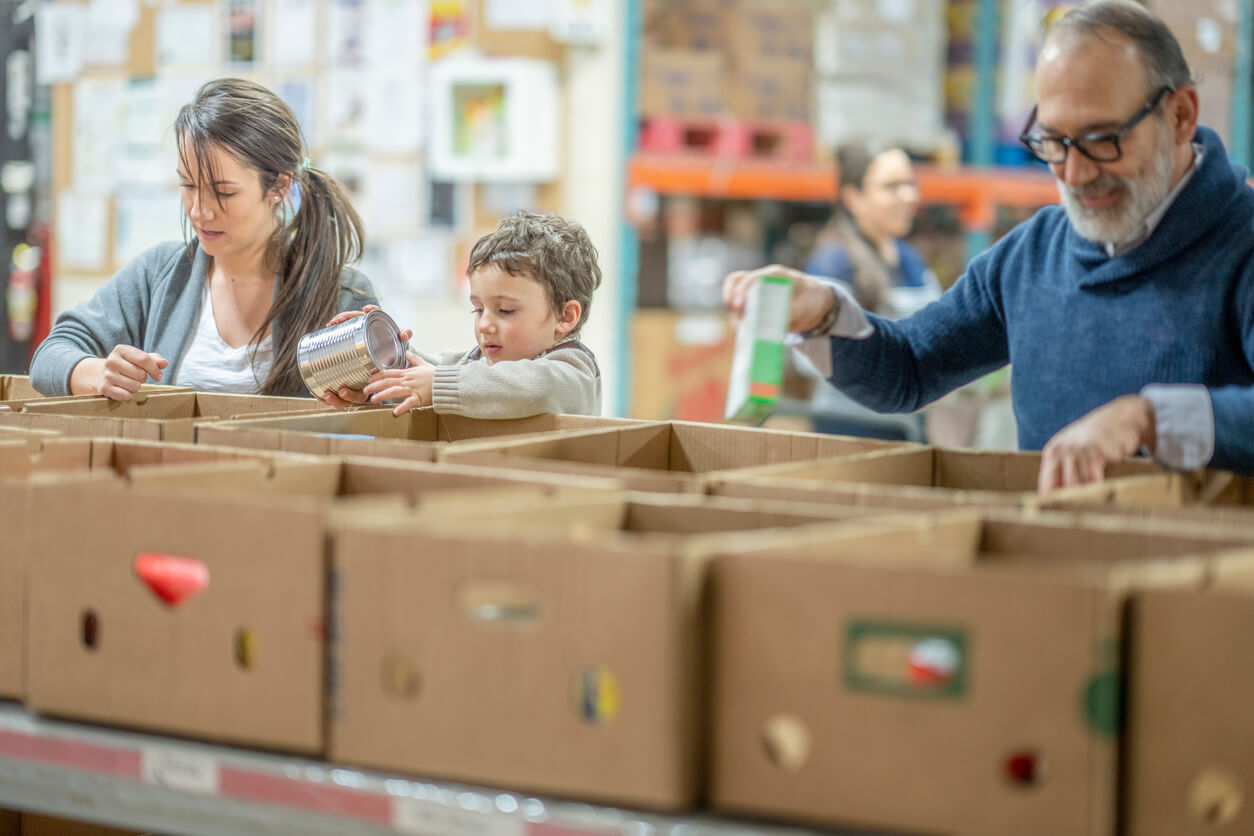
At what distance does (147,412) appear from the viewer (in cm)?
237

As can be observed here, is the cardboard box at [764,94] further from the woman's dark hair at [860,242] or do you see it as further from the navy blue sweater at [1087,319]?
the navy blue sweater at [1087,319]

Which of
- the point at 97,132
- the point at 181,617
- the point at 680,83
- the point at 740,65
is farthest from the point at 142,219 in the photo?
the point at 181,617

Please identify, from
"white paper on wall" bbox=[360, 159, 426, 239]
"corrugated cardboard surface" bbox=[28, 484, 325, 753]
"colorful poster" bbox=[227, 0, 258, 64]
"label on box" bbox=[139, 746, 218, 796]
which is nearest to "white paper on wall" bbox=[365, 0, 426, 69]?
"white paper on wall" bbox=[360, 159, 426, 239]

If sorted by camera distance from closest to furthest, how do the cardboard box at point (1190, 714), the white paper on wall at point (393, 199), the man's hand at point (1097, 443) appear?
the cardboard box at point (1190, 714)
the man's hand at point (1097, 443)
the white paper on wall at point (393, 199)

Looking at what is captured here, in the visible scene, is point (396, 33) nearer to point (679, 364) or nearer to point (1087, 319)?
point (679, 364)

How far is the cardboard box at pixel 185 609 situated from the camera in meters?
1.29

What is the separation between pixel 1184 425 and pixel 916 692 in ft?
2.61

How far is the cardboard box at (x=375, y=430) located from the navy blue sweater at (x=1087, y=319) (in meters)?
0.56

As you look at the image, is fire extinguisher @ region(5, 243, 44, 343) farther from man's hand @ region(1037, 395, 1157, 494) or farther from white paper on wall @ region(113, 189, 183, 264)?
man's hand @ region(1037, 395, 1157, 494)

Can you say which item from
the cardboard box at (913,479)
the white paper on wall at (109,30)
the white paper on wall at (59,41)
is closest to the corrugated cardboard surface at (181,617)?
the cardboard box at (913,479)

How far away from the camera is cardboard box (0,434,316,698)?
145cm

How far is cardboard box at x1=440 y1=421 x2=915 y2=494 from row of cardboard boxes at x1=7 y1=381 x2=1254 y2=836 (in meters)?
0.31

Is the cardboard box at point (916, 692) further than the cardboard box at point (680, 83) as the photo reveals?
No

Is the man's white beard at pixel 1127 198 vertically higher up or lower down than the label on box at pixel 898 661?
higher up
